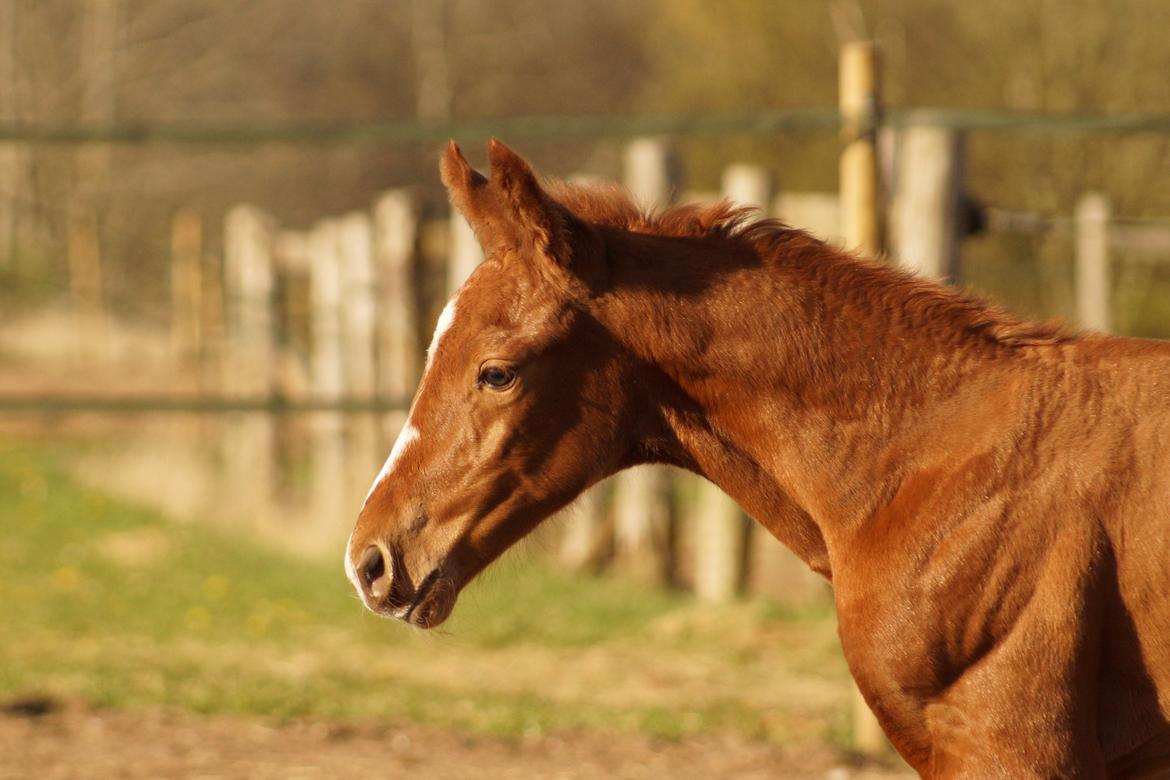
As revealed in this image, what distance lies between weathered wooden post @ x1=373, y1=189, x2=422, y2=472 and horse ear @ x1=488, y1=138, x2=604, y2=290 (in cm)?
588

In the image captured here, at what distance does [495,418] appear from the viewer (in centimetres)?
297

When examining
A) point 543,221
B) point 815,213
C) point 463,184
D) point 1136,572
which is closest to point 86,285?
point 815,213

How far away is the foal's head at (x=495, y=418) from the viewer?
2.95 metres

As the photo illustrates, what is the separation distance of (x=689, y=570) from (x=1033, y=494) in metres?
5.87

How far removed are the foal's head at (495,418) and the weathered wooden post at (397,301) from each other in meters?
5.79

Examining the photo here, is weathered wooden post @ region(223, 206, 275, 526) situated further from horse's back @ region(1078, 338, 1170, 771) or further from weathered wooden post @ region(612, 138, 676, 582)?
horse's back @ region(1078, 338, 1170, 771)

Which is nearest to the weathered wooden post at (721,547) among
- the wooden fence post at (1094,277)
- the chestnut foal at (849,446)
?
the wooden fence post at (1094,277)

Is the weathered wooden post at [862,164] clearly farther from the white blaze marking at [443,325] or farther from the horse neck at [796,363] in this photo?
the white blaze marking at [443,325]

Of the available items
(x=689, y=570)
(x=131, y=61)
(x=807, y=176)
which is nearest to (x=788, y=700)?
(x=689, y=570)

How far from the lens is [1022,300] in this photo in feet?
47.3

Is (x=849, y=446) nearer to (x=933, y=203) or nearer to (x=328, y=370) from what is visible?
(x=933, y=203)

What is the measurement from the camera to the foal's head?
295 cm

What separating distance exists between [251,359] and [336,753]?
7138mm

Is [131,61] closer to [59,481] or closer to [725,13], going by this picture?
[725,13]
